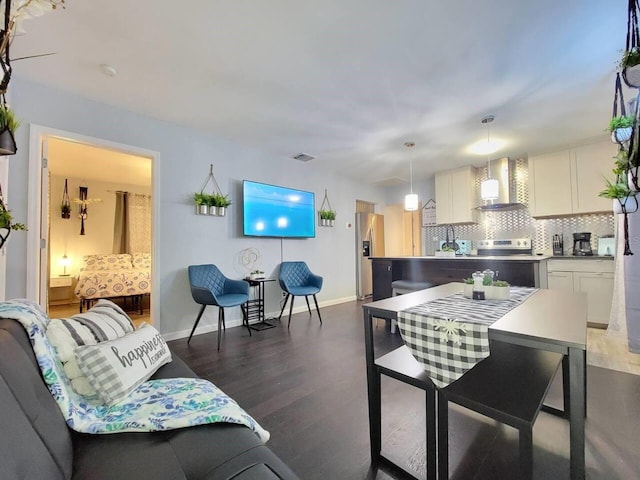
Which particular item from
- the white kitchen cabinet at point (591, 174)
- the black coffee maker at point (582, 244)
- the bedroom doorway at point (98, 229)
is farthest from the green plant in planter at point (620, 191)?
the bedroom doorway at point (98, 229)

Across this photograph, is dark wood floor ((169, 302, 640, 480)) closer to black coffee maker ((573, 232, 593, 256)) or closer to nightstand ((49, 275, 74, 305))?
black coffee maker ((573, 232, 593, 256))

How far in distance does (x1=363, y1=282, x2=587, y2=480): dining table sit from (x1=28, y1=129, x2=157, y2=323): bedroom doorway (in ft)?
13.1

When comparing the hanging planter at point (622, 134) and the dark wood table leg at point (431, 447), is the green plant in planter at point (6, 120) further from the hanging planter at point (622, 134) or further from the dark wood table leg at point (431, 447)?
the hanging planter at point (622, 134)

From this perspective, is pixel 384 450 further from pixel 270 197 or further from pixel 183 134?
pixel 183 134

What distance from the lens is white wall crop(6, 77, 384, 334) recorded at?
2.47 metres

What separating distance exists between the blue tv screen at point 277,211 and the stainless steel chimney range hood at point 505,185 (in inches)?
118

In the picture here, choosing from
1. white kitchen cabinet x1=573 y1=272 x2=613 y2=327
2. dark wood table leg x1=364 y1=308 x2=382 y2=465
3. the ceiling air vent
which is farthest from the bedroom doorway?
white kitchen cabinet x1=573 y1=272 x2=613 y2=327

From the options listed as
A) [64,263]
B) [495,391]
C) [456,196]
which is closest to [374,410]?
[495,391]

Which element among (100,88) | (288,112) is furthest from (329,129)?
(100,88)

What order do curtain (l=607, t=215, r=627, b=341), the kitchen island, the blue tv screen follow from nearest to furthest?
the kitchen island → curtain (l=607, t=215, r=627, b=341) → the blue tv screen

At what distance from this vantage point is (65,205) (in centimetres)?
561

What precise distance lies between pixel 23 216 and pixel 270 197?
8.55 feet

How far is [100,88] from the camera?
261 centimetres

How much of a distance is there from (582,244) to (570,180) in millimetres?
989
